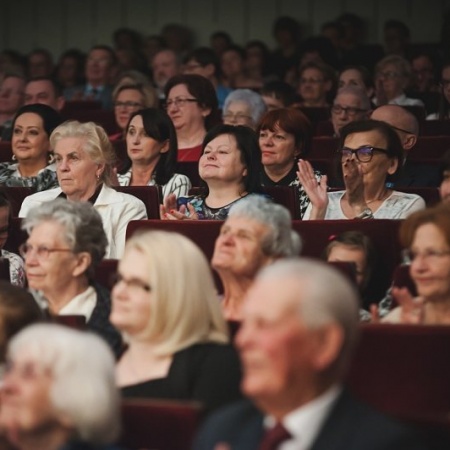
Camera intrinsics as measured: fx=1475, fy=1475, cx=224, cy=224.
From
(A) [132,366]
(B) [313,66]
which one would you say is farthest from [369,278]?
(B) [313,66]

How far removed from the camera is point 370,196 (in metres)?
3.71

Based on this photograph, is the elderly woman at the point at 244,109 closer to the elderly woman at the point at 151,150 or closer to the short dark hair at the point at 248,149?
the elderly woman at the point at 151,150

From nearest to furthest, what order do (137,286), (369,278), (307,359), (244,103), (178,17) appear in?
(307,359)
(137,286)
(369,278)
(244,103)
(178,17)

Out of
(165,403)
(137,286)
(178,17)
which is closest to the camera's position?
(165,403)

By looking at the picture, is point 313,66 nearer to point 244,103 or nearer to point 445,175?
point 244,103

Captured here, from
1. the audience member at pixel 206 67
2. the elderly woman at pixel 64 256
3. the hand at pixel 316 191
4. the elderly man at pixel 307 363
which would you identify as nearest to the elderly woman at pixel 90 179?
the hand at pixel 316 191

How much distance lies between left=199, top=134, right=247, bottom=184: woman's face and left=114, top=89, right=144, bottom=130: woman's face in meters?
1.60

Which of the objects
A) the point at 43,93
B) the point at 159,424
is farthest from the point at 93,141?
the point at 159,424

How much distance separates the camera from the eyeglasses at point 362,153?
3.71 m

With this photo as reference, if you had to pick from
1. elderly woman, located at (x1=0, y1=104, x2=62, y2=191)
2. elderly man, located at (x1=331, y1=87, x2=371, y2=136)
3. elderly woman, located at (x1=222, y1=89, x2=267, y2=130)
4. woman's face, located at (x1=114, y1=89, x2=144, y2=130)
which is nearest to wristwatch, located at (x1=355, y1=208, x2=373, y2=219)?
elderly woman, located at (x1=0, y1=104, x2=62, y2=191)

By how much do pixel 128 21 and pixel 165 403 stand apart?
22.3 ft

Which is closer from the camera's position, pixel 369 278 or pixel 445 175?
pixel 369 278

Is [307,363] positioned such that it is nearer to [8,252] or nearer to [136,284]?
[136,284]

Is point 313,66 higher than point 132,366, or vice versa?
point 313,66
